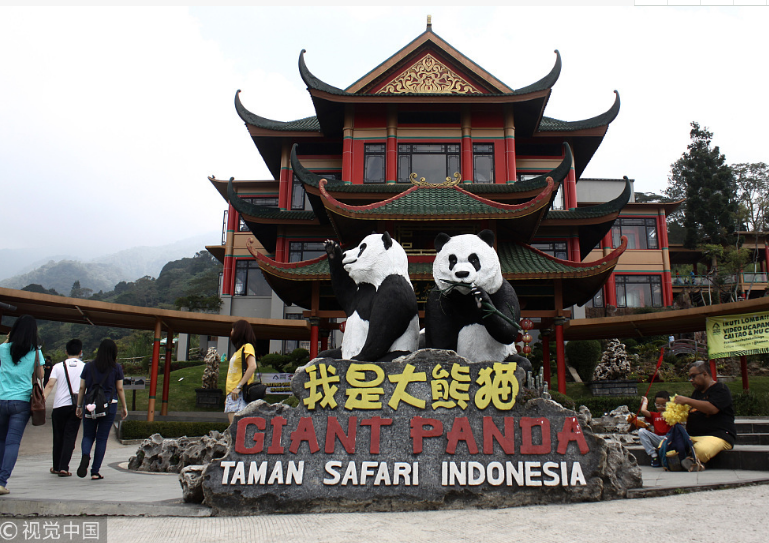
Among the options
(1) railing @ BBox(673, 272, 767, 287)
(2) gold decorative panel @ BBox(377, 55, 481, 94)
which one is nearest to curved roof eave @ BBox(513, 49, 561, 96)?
(2) gold decorative panel @ BBox(377, 55, 481, 94)

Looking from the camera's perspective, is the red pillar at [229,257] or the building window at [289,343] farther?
the red pillar at [229,257]

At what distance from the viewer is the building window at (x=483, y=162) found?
16.8m

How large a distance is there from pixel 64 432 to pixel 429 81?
14322 mm

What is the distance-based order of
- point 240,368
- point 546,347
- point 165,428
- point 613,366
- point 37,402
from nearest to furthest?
point 37,402 < point 240,368 < point 165,428 < point 546,347 < point 613,366

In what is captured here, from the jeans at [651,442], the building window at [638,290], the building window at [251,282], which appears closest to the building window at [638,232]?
the building window at [638,290]

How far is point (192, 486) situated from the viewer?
3939mm

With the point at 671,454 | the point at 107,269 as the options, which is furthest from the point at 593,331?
the point at 107,269

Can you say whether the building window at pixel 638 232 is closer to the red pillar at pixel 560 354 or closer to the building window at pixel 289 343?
the red pillar at pixel 560 354

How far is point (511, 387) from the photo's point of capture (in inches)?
162

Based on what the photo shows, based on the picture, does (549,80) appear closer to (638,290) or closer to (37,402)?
(638,290)

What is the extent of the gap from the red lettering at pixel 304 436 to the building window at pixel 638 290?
78.7 ft

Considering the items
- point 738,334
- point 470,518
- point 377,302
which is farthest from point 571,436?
point 738,334

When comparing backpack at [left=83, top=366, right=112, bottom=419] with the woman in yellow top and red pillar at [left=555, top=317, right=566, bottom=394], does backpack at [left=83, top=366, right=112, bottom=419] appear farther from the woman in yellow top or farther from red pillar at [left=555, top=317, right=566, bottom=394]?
red pillar at [left=555, top=317, right=566, bottom=394]

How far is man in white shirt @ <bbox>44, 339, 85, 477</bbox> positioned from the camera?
548 cm
